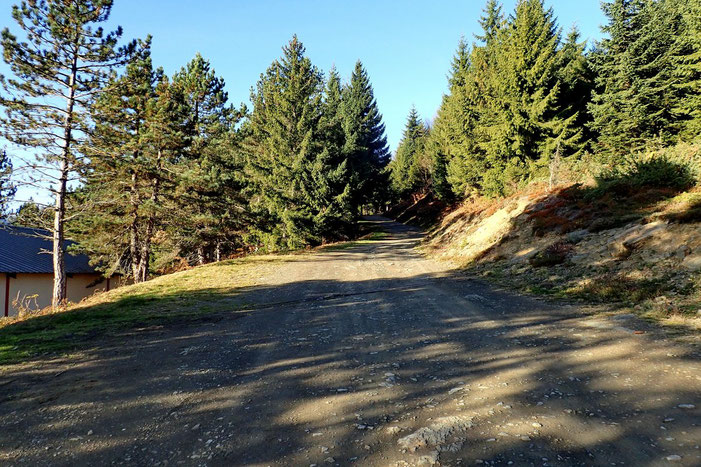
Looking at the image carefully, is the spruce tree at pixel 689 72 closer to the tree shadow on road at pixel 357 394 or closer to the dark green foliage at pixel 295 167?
the tree shadow on road at pixel 357 394

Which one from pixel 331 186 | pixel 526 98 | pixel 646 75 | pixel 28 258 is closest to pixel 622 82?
pixel 646 75

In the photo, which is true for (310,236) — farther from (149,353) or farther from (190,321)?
(149,353)

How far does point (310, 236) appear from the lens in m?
25.1

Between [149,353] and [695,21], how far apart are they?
77.8 ft

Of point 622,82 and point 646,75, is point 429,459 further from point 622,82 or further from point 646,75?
point 646,75

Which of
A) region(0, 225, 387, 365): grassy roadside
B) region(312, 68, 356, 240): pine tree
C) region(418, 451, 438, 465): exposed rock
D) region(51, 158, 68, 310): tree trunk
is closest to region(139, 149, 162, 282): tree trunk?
region(51, 158, 68, 310): tree trunk

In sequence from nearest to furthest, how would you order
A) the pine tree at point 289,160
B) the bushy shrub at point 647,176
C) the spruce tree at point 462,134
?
1. the bushy shrub at point 647,176
2. the pine tree at point 289,160
3. the spruce tree at point 462,134

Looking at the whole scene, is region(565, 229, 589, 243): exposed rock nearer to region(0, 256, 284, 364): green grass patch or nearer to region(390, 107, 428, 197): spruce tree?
region(0, 256, 284, 364): green grass patch

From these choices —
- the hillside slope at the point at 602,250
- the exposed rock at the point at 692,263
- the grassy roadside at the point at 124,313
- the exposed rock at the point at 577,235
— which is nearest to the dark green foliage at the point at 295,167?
the grassy roadside at the point at 124,313

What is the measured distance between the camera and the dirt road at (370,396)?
10.3 feet

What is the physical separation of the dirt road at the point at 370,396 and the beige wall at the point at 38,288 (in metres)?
19.0

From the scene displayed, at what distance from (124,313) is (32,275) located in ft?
67.3

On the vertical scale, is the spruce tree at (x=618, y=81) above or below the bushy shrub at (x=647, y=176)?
above

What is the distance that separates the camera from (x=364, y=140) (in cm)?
3866
